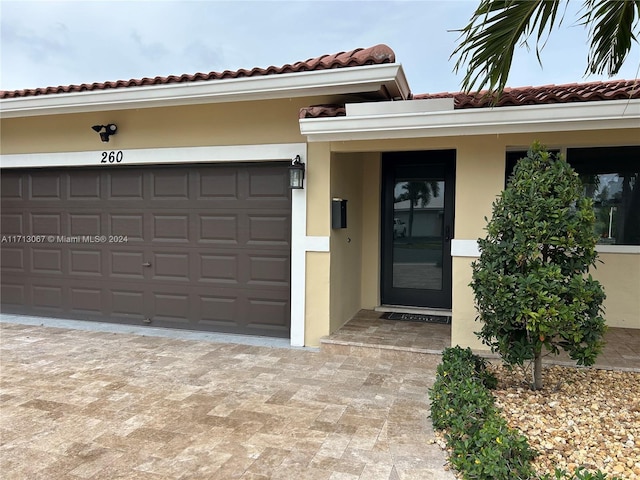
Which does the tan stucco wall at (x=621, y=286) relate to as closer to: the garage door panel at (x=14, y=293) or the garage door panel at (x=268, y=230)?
the garage door panel at (x=268, y=230)

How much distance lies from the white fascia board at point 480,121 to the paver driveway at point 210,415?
2.65 metres

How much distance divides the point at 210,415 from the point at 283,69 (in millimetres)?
3834

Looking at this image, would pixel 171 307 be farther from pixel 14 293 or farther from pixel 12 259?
pixel 12 259

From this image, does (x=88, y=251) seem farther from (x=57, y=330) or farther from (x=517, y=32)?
(x=517, y=32)

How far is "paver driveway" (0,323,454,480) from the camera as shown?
311cm

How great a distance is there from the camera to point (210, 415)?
389 centimetres

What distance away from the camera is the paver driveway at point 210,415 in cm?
311

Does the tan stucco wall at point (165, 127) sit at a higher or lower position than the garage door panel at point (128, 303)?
higher

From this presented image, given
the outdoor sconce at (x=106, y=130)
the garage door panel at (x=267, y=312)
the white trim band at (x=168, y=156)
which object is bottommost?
the garage door panel at (x=267, y=312)

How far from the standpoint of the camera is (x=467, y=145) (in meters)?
5.23

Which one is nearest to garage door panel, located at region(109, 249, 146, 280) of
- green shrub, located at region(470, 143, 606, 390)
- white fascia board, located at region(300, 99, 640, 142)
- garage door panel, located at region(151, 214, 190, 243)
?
garage door panel, located at region(151, 214, 190, 243)

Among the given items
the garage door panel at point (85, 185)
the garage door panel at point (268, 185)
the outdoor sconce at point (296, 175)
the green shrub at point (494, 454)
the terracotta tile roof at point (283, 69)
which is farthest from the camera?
the garage door panel at point (85, 185)

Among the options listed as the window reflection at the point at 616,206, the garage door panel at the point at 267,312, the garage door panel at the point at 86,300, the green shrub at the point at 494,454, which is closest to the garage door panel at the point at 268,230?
the garage door panel at the point at 267,312

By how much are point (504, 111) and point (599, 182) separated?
9.21ft
